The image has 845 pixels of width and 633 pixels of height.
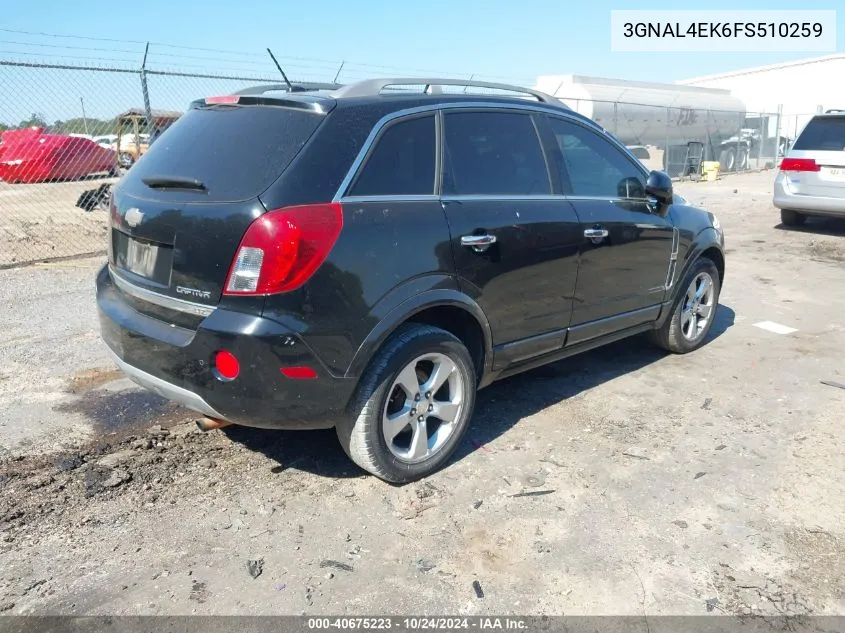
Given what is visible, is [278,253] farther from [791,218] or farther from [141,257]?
[791,218]

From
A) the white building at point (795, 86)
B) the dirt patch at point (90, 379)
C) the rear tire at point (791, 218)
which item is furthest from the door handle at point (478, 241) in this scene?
the white building at point (795, 86)

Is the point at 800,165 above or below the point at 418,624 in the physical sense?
above

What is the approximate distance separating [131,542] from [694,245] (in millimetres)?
4154

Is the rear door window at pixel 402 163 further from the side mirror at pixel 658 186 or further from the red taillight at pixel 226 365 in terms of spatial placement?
the side mirror at pixel 658 186

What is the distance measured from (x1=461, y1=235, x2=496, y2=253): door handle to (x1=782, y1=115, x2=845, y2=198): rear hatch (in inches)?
355

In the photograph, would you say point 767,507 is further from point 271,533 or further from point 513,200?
point 271,533

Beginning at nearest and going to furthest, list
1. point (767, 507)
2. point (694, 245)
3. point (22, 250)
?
point (767, 507), point (694, 245), point (22, 250)

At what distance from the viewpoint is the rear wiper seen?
316 cm

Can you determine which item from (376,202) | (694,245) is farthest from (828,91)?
(376,202)

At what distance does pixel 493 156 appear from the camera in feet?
12.5

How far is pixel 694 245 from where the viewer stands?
523cm

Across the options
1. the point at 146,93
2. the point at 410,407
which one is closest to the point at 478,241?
the point at 410,407

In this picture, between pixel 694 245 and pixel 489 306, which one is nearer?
pixel 489 306

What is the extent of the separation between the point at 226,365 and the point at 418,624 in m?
1.25
